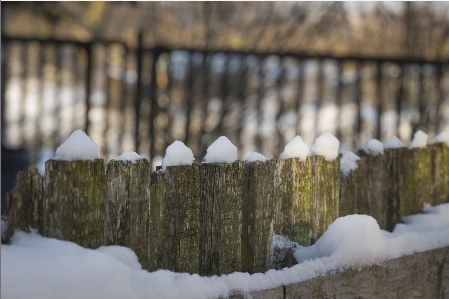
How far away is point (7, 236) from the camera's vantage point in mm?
1418

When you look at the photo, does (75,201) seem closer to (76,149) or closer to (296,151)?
(76,149)

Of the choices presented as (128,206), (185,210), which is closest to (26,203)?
(128,206)

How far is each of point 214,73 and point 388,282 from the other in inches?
119

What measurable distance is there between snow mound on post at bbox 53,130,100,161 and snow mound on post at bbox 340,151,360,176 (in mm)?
1405

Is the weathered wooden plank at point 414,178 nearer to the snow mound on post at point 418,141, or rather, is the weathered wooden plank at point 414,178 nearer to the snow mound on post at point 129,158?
the snow mound on post at point 418,141

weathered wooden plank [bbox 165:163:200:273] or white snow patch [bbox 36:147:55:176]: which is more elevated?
white snow patch [bbox 36:147:55:176]

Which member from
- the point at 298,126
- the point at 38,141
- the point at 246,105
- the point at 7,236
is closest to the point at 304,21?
the point at 246,105

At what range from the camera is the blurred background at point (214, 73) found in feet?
13.3

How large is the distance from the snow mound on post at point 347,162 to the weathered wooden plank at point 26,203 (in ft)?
5.10

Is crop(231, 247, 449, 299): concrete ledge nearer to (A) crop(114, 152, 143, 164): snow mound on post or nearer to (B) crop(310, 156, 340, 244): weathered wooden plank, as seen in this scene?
(B) crop(310, 156, 340, 244): weathered wooden plank

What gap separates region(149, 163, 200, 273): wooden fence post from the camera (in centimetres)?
175

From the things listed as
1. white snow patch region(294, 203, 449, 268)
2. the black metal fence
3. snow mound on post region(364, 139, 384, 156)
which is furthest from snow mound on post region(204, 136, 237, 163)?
the black metal fence

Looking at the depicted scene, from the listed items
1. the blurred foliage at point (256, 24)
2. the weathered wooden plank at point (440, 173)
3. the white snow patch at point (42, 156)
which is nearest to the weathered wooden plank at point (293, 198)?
the weathered wooden plank at point (440, 173)

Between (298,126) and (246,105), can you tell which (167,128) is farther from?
(298,126)
